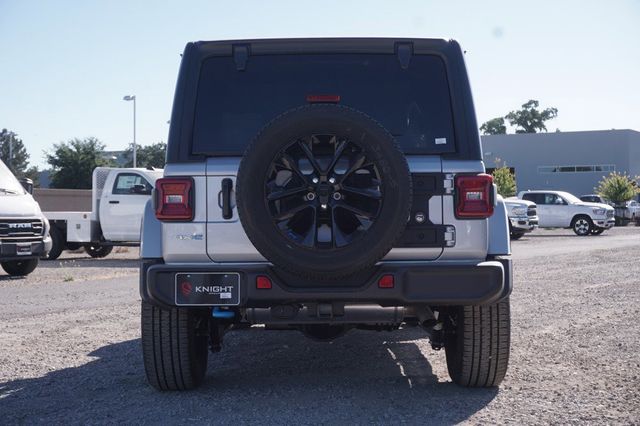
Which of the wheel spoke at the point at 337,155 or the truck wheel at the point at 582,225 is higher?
the wheel spoke at the point at 337,155

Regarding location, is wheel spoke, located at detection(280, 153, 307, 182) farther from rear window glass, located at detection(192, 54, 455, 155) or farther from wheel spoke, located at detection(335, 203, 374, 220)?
rear window glass, located at detection(192, 54, 455, 155)

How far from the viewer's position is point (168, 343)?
15.8 feet

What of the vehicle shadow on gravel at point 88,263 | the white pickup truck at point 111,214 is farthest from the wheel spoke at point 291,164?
the white pickup truck at point 111,214

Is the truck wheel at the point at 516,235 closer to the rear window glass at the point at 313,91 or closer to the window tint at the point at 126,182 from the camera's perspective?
the window tint at the point at 126,182

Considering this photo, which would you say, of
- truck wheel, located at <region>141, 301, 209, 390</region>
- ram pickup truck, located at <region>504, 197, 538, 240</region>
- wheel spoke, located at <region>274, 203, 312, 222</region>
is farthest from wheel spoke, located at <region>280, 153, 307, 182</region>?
ram pickup truck, located at <region>504, 197, 538, 240</region>

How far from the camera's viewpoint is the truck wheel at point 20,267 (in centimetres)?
1401

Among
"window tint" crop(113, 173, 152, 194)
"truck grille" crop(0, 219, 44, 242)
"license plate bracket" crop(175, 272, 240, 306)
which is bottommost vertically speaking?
"license plate bracket" crop(175, 272, 240, 306)

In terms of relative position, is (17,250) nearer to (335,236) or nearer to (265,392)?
(265,392)

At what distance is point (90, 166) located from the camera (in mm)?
53094

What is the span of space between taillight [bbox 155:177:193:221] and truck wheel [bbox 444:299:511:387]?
183 cm

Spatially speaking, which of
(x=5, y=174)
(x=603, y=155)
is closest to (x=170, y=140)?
(x=5, y=174)

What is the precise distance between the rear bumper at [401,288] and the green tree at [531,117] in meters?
112

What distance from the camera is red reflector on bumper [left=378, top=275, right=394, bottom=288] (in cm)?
437

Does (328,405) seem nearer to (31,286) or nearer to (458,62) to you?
(458,62)
